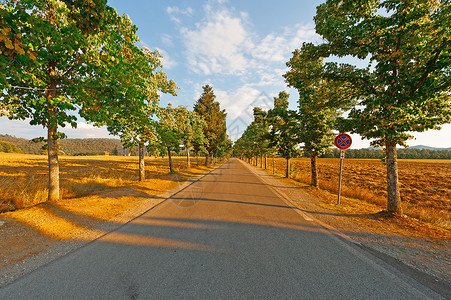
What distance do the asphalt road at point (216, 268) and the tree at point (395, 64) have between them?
4282 mm

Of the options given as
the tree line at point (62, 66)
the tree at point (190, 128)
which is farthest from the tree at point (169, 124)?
the tree line at point (62, 66)

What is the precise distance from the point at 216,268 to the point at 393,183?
278 inches

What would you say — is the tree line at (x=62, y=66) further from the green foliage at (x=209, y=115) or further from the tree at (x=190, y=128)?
the green foliage at (x=209, y=115)

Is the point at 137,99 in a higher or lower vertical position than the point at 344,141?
higher

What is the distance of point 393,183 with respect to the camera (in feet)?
19.7

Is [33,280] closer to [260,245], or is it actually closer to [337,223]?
[260,245]

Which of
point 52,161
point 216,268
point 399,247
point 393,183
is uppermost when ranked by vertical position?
point 52,161

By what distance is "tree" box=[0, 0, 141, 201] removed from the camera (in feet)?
13.3

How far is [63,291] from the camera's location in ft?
7.86

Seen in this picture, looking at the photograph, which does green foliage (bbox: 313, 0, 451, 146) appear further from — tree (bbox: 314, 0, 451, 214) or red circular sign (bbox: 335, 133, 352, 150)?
red circular sign (bbox: 335, 133, 352, 150)

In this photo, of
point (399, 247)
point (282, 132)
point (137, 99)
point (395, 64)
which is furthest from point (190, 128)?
point (399, 247)

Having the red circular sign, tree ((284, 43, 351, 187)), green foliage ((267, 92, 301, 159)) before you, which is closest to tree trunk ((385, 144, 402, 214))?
the red circular sign

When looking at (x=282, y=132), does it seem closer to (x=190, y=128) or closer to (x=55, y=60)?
(x=190, y=128)

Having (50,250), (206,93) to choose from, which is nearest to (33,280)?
(50,250)
